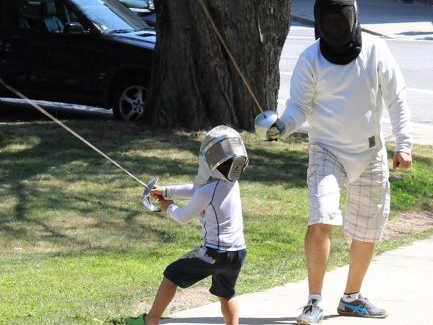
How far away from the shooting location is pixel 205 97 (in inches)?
455

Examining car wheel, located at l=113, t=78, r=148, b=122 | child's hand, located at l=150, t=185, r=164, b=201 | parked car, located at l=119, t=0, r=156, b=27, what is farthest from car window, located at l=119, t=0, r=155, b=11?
child's hand, located at l=150, t=185, r=164, b=201

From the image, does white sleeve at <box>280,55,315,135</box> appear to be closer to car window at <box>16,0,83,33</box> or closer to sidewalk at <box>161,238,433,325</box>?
sidewalk at <box>161,238,433,325</box>

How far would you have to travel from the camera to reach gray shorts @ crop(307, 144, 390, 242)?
5.49 m

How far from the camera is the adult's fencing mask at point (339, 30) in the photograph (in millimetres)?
5508

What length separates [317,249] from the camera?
18.0ft

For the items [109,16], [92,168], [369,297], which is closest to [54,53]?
[109,16]

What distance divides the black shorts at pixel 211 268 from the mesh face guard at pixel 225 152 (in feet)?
1.25

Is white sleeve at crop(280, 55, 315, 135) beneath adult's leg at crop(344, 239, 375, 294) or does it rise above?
above

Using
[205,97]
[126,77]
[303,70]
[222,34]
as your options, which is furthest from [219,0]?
[303,70]

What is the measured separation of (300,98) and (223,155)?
0.79 metres

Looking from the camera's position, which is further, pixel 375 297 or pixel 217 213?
pixel 375 297

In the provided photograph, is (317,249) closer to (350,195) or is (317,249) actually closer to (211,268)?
(350,195)

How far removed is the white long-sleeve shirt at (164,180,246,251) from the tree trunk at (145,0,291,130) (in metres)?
6.37

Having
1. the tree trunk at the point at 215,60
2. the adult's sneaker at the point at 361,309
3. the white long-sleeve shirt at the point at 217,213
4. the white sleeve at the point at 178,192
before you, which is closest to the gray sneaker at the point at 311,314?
the adult's sneaker at the point at 361,309
